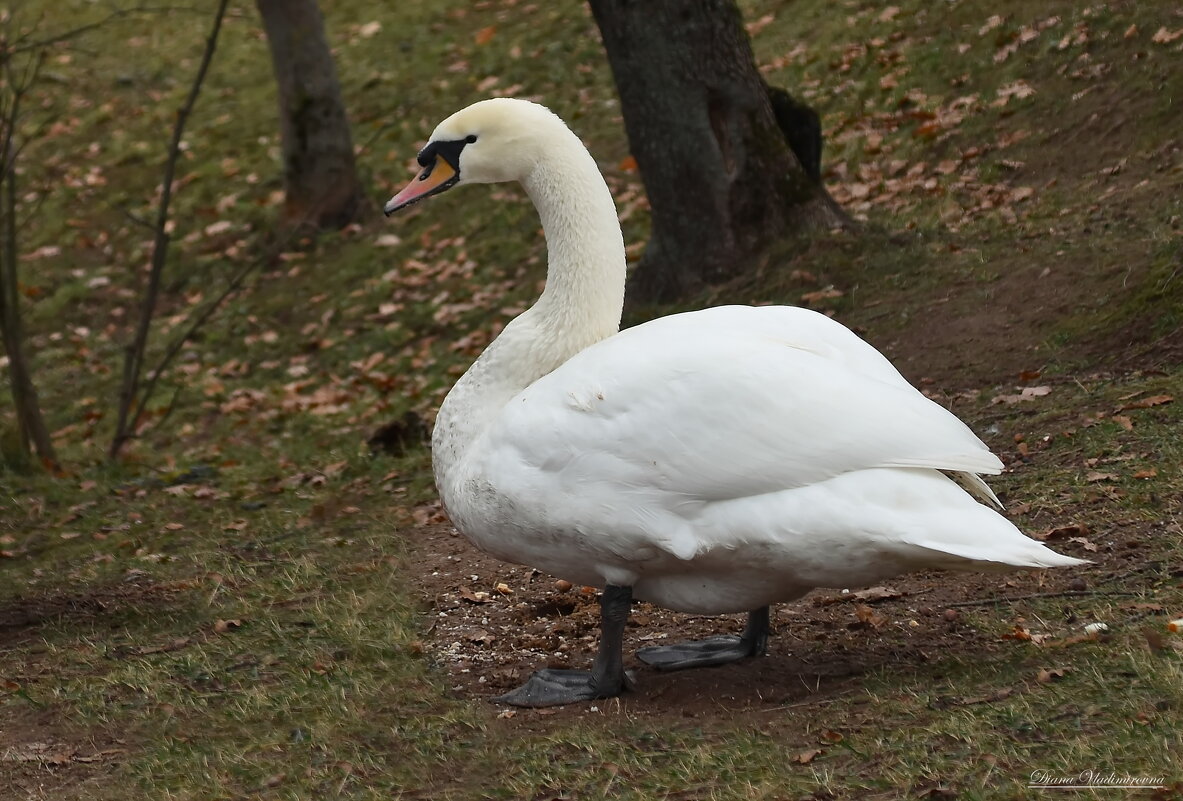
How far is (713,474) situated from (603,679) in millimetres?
803

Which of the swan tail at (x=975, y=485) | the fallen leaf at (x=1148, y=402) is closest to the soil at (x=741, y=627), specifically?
the swan tail at (x=975, y=485)

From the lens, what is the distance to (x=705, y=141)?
7.93m

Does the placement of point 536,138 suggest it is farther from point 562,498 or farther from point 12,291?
point 12,291

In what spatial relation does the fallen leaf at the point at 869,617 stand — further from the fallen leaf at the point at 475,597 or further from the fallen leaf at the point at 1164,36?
the fallen leaf at the point at 1164,36

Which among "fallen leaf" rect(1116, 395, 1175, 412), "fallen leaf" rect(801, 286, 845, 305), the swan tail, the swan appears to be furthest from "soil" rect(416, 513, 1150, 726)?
"fallen leaf" rect(801, 286, 845, 305)

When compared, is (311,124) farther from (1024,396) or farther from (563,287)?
(563,287)

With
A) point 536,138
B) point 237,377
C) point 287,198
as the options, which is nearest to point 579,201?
point 536,138

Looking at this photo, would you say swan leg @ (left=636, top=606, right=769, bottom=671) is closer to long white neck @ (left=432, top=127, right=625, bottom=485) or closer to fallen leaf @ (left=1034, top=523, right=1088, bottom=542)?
long white neck @ (left=432, top=127, right=625, bottom=485)

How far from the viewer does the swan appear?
3.70 meters

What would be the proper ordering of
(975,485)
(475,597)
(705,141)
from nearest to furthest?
(975,485) → (475,597) → (705,141)

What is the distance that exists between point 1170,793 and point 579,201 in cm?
250

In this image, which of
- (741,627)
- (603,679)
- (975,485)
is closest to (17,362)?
(741,627)

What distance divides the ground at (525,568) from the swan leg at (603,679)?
5 centimetres

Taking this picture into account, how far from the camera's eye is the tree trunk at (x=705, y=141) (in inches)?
307
